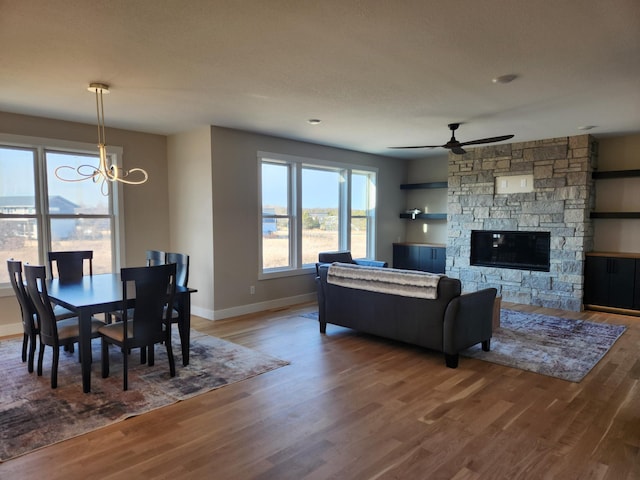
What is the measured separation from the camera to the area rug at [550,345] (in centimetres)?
390

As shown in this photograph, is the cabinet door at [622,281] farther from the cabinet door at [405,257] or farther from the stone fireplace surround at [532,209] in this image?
the cabinet door at [405,257]

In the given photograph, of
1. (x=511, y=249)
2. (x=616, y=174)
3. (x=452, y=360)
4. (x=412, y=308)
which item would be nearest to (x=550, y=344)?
(x=452, y=360)

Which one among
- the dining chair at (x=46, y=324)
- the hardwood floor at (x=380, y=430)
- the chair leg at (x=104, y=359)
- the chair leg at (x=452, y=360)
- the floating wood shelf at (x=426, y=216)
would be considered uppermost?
the floating wood shelf at (x=426, y=216)

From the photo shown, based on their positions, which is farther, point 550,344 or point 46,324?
point 550,344

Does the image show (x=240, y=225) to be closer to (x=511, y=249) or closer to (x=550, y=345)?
(x=550, y=345)

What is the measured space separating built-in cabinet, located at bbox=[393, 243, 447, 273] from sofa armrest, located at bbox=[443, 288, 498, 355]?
12.0ft

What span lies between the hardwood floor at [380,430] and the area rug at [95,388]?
5.7 inches

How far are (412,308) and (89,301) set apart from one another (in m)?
2.84

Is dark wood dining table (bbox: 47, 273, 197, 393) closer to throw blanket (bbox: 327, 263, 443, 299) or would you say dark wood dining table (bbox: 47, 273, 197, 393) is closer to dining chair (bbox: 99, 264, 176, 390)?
dining chair (bbox: 99, 264, 176, 390)

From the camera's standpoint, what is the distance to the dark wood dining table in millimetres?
3262

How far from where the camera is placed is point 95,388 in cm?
337

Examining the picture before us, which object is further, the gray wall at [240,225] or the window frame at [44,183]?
the gray wall at [240,225]

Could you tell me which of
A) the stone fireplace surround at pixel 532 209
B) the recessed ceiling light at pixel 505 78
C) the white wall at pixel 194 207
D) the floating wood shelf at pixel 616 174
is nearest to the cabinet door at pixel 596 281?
the stone fireplace surround at pixel 532 209

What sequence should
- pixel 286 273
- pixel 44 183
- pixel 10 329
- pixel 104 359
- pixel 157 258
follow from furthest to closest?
pixel 286 273
pixel 44 183
pixel 10 329
pixel 157 258
pixel 104 359
